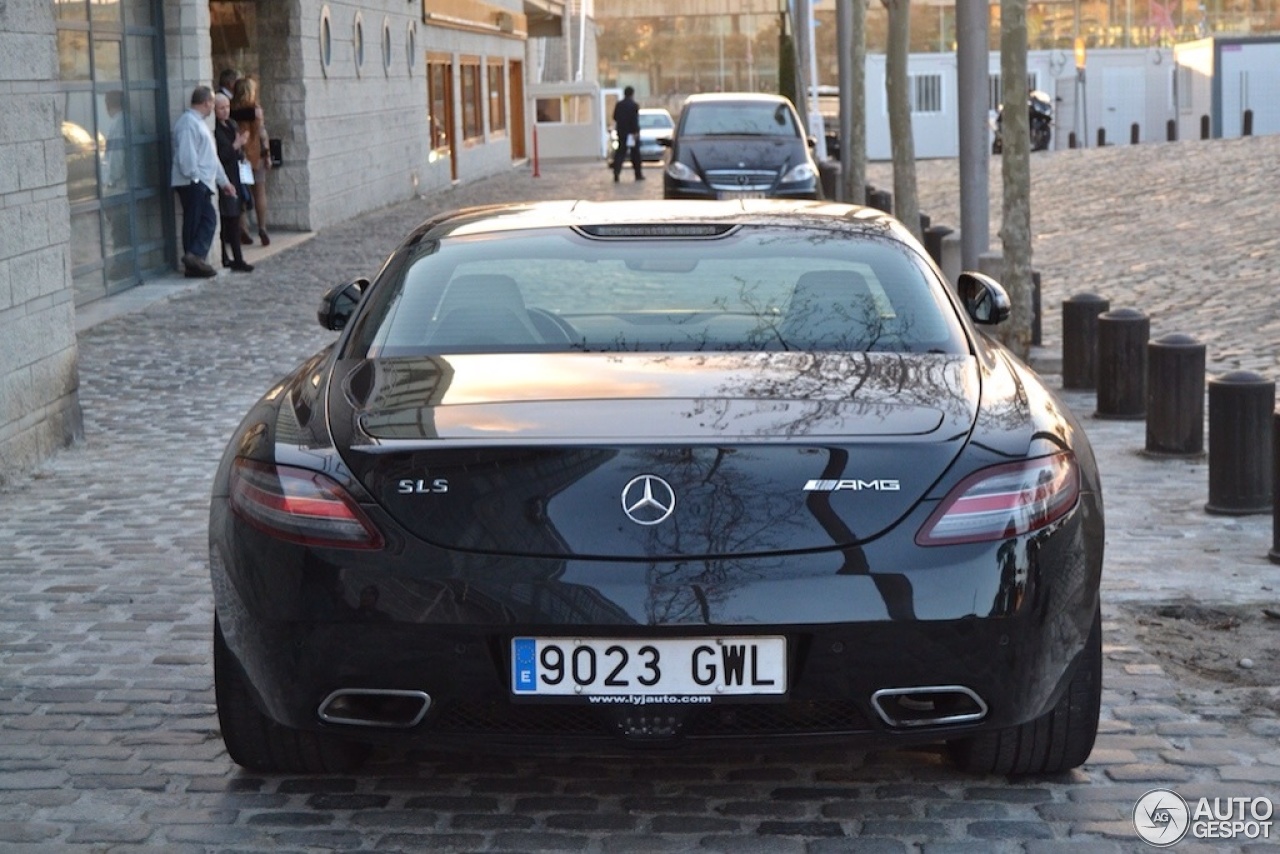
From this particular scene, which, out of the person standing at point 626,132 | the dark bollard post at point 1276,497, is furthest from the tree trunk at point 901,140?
the person standing at point 626,132

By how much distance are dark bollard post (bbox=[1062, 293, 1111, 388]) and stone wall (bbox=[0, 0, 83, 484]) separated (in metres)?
5.28

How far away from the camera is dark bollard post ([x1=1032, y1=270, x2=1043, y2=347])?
12625mm

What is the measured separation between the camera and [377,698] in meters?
4.05

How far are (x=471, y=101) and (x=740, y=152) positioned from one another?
60.0ft

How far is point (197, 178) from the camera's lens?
58.7 feet

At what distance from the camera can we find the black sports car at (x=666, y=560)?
12.5ft

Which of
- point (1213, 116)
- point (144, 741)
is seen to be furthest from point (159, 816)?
point (1213, 116)

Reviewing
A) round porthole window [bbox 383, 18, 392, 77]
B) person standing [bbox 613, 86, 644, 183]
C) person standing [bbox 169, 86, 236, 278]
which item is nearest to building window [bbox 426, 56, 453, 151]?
person standing [bbox 613, 86, 644, 183]

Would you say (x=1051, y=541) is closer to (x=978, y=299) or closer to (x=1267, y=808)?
(x=1267, y=808)

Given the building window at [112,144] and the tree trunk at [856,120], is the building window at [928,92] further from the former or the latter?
the building window at [112,144]

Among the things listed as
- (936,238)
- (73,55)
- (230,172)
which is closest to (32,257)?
(73,55)

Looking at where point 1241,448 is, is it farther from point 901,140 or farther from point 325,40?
point 325,40

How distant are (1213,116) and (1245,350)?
34354 millimetres

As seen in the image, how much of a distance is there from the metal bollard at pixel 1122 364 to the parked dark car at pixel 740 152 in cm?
1267
